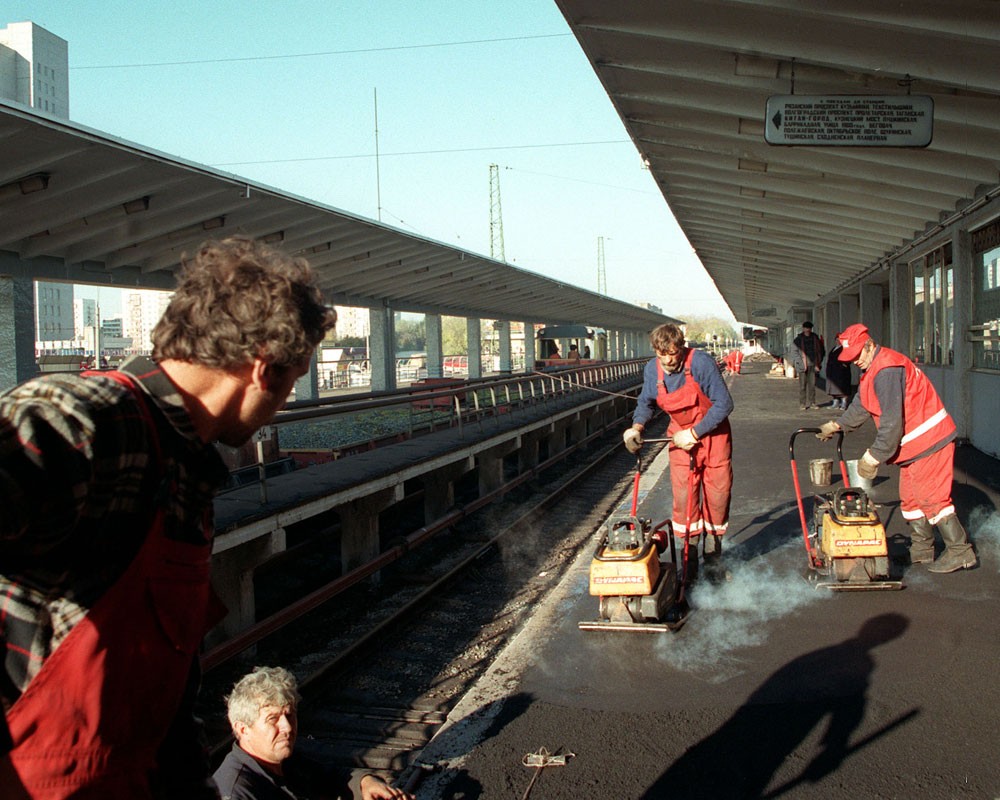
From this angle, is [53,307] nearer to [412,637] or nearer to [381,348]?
[381,348]

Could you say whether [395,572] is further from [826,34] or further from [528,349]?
[528,349]

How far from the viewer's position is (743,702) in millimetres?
4438

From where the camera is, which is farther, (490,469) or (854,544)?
(490,469)

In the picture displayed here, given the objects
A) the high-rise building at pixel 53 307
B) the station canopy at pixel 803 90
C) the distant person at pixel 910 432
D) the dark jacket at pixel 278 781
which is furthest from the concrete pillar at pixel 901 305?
the high-rise building at pixel 53 307

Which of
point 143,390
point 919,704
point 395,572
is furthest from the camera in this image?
point 395,572

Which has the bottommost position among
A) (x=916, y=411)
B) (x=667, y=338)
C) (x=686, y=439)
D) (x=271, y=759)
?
(x=271, y=759)

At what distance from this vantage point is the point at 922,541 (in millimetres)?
6398

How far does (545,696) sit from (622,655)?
70 centimetres

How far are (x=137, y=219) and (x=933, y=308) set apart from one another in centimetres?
1205

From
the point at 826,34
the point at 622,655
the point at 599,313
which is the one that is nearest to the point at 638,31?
the point at 826,34

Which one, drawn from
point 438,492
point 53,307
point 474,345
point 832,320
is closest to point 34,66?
point 53,307

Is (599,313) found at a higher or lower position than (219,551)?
higher

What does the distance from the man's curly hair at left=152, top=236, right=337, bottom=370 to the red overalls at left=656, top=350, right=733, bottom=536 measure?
4.99 meters

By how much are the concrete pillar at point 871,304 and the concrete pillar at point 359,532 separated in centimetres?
1507
